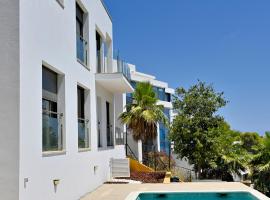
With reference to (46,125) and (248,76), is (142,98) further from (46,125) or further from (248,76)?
(248,76)

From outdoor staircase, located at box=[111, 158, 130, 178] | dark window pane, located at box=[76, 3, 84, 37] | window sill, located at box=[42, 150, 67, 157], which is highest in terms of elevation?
dark window pane, located at box=[76, 3, 84, 37]

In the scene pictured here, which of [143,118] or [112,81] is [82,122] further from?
[143,118]

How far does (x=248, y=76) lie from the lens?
163 ft

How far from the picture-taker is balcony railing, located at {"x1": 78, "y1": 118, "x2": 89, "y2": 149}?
15234 mm

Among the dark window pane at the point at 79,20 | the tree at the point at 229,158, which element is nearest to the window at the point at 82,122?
the dark window pane at the point at 79,20

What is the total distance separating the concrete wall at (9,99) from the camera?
8.84 metres

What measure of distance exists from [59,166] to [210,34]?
27.2m

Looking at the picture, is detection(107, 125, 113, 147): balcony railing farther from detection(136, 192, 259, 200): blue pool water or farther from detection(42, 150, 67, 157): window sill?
detection(42, 150, 67, 157): window sill

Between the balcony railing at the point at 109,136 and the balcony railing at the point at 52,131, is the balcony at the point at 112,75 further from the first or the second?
the balcony railing at the point at 52,131

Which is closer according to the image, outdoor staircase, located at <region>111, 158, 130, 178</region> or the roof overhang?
the roof overhang

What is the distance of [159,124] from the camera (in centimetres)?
4316

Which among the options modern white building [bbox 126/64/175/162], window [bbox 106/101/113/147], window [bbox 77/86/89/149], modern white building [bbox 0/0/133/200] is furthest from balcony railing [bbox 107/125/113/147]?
modern white building [bbox 126/64/175/162]

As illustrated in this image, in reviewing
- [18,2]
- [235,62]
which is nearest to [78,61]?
[18,2]

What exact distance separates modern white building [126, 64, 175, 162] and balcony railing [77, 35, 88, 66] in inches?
578
